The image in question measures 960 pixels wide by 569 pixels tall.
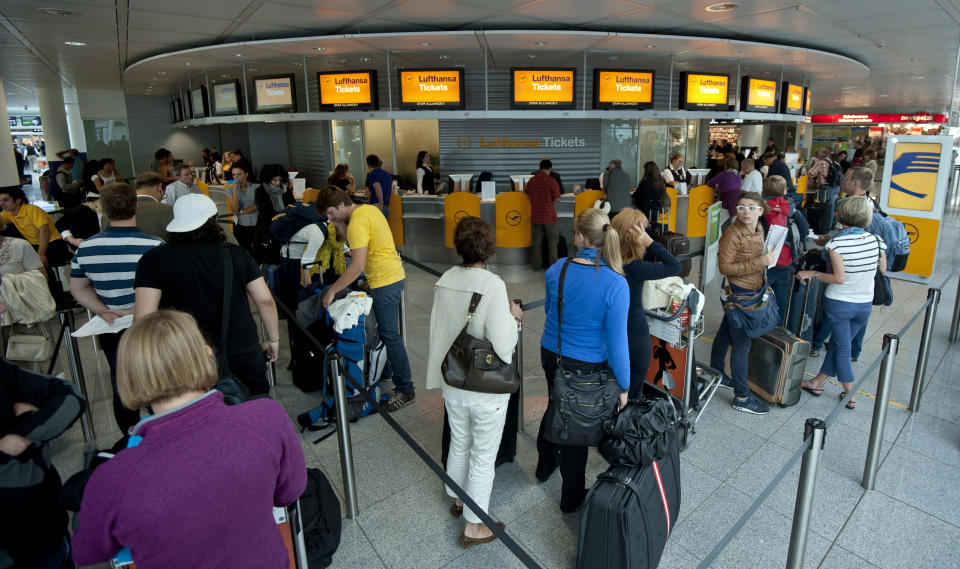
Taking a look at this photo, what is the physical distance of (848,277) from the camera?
383 cm

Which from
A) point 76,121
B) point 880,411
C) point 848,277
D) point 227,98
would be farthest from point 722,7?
point 76,121

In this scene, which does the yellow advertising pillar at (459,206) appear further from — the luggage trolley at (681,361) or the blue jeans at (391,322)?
the luggage trolley at (681,361)

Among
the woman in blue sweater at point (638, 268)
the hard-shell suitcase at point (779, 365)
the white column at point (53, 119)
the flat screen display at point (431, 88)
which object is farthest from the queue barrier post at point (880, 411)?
the white column at point (53, 119)

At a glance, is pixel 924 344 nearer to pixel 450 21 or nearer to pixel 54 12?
pixel 450 21

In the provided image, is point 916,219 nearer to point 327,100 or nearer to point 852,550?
point 852,550

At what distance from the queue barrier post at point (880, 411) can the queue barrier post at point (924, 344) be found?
39.1 inches

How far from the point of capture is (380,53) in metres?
8.73

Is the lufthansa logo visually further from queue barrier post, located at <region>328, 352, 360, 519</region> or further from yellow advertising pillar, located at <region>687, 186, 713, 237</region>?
queue barrier post, located at <region>328, 352, 360, 519</region>

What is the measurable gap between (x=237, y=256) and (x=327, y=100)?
6.59 meters

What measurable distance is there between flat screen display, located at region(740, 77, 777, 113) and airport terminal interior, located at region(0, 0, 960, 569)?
0.17 feet

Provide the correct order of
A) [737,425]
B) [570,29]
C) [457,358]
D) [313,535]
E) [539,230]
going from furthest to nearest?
[539,230] < [570,29] < [737,425] < [457,358] < [313,535]

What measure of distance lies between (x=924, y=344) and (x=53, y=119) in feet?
69.9

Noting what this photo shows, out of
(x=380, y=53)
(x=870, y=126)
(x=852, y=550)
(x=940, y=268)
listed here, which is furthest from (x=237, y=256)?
(x=870, y=126)

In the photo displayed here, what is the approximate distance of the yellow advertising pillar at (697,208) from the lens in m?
9.89
